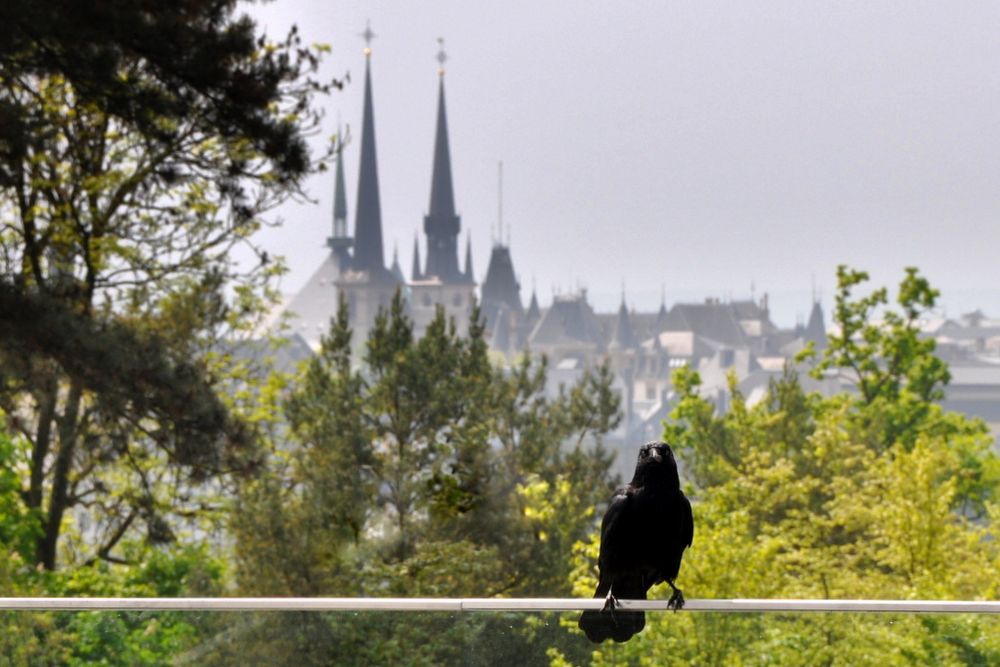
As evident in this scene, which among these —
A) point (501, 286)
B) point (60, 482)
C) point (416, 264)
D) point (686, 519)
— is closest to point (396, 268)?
point (416, 264)

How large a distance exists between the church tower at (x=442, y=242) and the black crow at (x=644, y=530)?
30955mm

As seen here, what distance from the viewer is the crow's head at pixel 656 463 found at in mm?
2822

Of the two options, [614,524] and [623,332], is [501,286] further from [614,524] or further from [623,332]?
[614,524]

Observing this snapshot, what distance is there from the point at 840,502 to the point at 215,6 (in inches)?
260

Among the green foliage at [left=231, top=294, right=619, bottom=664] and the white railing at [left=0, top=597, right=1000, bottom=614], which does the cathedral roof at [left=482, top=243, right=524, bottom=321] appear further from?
the white railing at [left=0, top=597, right=1000, bottom=614]

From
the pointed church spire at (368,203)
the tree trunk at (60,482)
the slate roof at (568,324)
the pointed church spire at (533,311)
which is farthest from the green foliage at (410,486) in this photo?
the slate roof at (568,324)

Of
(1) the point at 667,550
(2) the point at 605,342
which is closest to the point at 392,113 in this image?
(2) the point at 605,342

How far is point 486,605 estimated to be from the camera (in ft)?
8.40

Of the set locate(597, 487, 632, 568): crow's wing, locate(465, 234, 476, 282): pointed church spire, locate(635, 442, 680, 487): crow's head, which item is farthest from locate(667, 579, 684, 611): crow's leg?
locate(465, 234, 476, 282): pointed church spire

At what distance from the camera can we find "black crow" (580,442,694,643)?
2.75 m

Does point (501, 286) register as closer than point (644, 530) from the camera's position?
No

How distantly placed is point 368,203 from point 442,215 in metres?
2.40

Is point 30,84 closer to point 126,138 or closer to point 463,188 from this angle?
point 126,138

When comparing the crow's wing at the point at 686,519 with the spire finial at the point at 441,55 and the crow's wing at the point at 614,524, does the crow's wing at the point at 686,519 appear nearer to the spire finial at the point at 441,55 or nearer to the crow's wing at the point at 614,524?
the crow's wing at the point at 614,524
